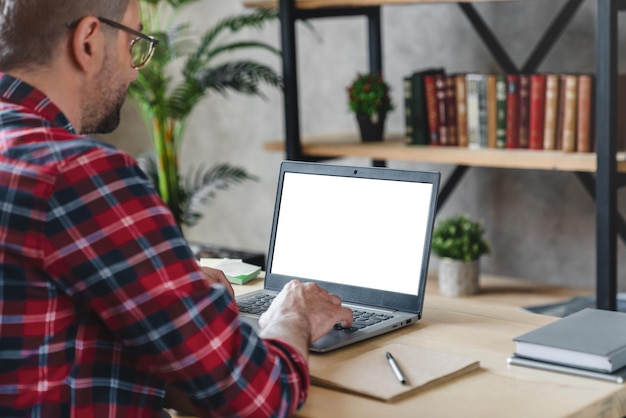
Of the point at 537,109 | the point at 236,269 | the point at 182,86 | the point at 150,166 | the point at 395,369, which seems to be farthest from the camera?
the point at 150,166

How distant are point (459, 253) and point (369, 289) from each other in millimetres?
1521

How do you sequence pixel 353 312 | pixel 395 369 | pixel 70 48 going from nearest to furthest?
1. pixel 70 48
2. pixel 395 369
3. pixel 353 312

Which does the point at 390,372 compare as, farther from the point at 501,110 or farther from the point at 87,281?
the point at 501,110

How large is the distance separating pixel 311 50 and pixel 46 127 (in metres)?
2.81

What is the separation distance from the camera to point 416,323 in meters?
1.60

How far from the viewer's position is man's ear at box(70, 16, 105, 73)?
4.02 ft

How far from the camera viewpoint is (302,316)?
1.40 meters

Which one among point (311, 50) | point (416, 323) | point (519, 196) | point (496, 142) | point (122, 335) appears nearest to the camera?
point (122, 335)

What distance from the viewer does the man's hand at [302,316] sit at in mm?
1329

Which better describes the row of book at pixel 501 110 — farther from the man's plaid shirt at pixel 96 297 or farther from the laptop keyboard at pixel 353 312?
the man's plaid shirt at pixel 96 297

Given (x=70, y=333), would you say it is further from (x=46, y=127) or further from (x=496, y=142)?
(x=496, y=142)

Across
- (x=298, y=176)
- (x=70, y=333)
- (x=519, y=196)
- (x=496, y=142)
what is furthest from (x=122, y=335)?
(x=519, y=196)

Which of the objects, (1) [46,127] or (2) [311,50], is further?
(2) [311,50]

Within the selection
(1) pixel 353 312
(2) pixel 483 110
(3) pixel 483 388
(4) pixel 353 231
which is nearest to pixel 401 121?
(2) pixel 483 110
